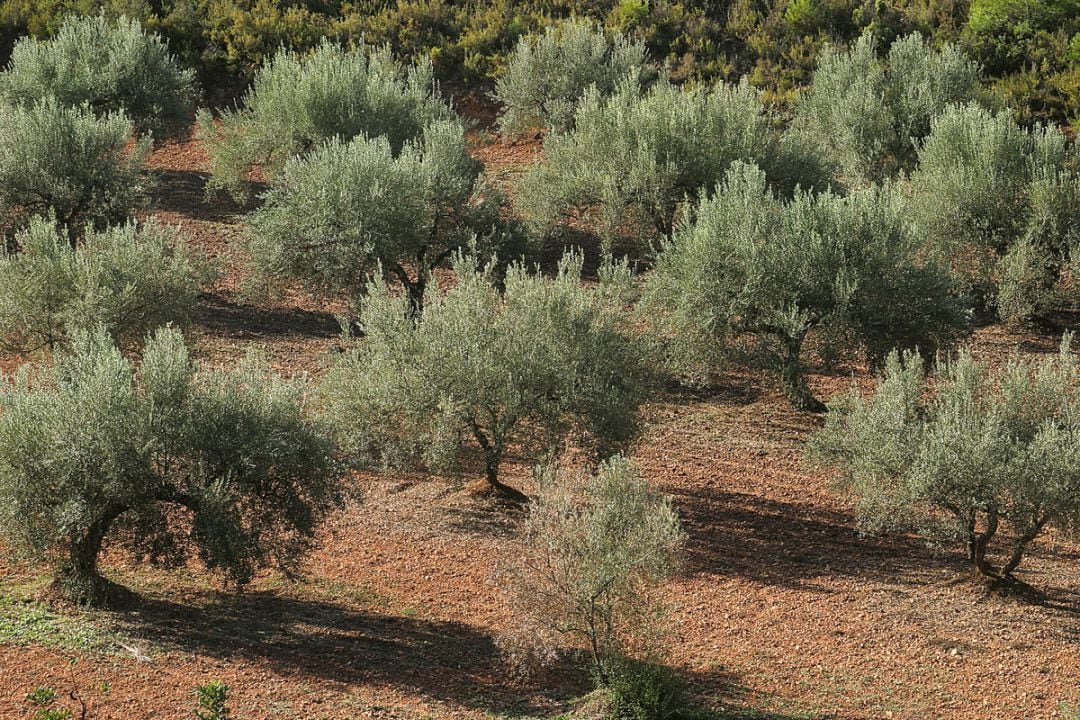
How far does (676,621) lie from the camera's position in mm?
21094

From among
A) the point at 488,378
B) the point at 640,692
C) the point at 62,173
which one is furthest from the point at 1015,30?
the point at 640,692

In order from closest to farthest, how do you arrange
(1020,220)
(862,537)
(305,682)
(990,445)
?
1. (305,682)
2. (990,445)
3. (862,537)
4. (1020,220)

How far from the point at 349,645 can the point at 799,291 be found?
12525 mm

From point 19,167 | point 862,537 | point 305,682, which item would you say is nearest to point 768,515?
point 862,537

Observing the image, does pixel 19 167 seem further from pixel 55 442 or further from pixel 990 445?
pixel 990 445

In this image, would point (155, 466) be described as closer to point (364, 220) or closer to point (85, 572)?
point (85, 572)

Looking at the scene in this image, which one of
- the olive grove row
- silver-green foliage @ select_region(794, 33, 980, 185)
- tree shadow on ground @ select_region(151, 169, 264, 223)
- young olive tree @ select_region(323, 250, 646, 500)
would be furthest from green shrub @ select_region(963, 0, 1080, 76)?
young olive tree @ select_region(323, 250, 646, 500)

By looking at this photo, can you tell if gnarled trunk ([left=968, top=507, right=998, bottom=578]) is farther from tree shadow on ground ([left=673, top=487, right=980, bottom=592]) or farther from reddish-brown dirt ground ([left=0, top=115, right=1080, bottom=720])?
tree shadow on ground ([left=673, top=487, right=980, bottom=592])

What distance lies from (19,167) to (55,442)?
54.6 feet

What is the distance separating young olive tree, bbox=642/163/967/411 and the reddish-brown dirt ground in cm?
202

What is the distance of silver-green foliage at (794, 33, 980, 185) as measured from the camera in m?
38.5

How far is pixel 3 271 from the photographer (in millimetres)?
27219

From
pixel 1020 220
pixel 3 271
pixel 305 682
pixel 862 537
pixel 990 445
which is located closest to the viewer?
pixel 305 682

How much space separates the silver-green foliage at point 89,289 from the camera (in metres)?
26.7
